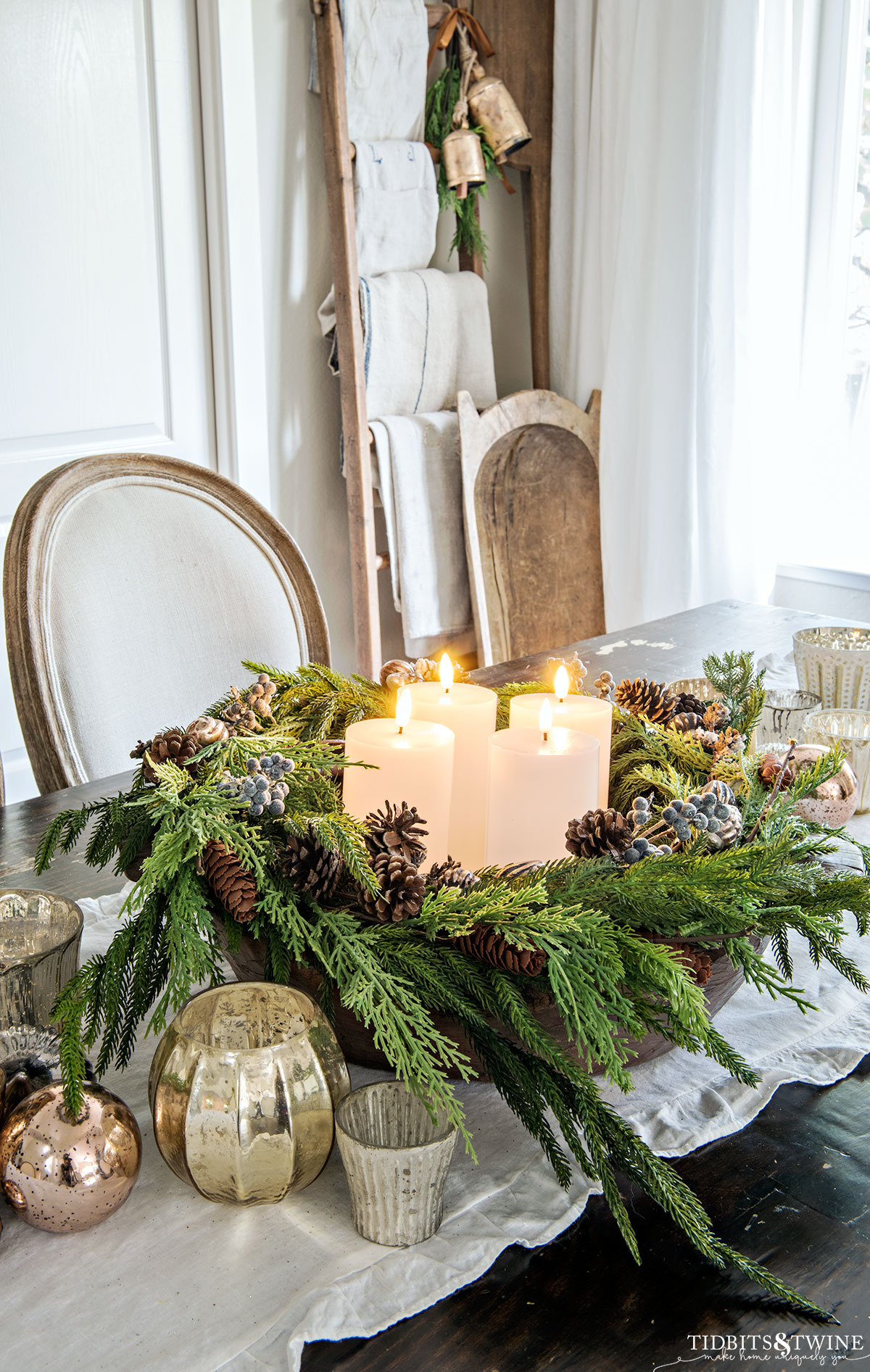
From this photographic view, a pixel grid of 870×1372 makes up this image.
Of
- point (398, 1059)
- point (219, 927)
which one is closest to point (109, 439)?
point (219, 927)

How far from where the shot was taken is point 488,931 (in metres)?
0.48

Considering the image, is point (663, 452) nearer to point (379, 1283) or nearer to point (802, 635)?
point (802, 635)

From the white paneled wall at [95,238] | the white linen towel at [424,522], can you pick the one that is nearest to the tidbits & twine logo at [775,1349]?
the white paneled wall at [95,238]

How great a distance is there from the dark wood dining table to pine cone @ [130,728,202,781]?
0.98 ft

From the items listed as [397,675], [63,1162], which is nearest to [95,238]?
[397,675]

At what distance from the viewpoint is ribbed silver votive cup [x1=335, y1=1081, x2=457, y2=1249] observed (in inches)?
17.1

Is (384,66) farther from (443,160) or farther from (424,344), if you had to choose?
(424,344)

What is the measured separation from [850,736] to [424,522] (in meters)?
1.56

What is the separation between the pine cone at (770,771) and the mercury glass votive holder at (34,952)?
0.38 metres

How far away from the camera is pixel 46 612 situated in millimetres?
1015

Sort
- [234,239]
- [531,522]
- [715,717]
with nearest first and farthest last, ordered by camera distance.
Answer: [715,717] → [234,239] → [531,522]

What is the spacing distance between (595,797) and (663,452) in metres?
1.96

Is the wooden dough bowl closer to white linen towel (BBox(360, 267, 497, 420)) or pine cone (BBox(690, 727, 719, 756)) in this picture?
pine cone (BBox(690, 727, 719, 756))

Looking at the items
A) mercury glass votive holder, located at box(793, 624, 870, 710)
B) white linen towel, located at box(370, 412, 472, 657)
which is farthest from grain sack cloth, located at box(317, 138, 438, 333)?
mercury glass votive holder, located at box(793, 624, 870, 710)
